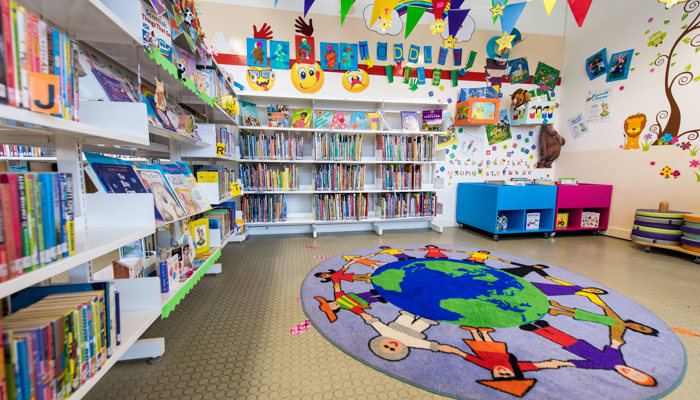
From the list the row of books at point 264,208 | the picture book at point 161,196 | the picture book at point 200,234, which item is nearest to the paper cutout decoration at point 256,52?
the row of books at point 264,208

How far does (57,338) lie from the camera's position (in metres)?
0.64

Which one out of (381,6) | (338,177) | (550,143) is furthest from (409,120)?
(550,143)

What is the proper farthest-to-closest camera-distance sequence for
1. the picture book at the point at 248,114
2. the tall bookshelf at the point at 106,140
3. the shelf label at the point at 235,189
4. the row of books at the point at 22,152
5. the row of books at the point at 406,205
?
the row of books at the point at 406,205 < the picture book at the point at 248,114 < the row of books at the point at 22,152 < the shelf label at the point at 235,189 < the tall bookshelf at the point at 106,140

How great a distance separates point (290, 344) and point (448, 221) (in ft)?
11.1

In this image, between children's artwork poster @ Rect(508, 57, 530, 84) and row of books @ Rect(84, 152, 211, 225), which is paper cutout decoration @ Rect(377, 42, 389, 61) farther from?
row of books @ Rect(84, 152, 211, 225)

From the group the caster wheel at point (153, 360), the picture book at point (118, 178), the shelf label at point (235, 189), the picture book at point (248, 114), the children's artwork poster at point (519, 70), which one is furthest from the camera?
the children's artwork poster at point (519, 70)

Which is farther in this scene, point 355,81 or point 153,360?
point 355,81

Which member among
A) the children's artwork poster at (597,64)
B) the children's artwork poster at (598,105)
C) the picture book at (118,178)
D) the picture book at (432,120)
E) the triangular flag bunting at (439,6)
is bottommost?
the picture book at (118,178)

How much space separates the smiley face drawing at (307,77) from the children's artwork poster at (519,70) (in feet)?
9.23

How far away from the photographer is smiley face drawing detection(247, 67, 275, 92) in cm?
346

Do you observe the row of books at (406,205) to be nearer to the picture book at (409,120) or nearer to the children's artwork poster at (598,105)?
the picture book at (409,120)

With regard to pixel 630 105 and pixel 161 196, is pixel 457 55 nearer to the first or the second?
pixel 630 105

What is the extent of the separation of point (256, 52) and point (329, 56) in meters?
0.91

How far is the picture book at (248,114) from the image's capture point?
3254 millimetres
